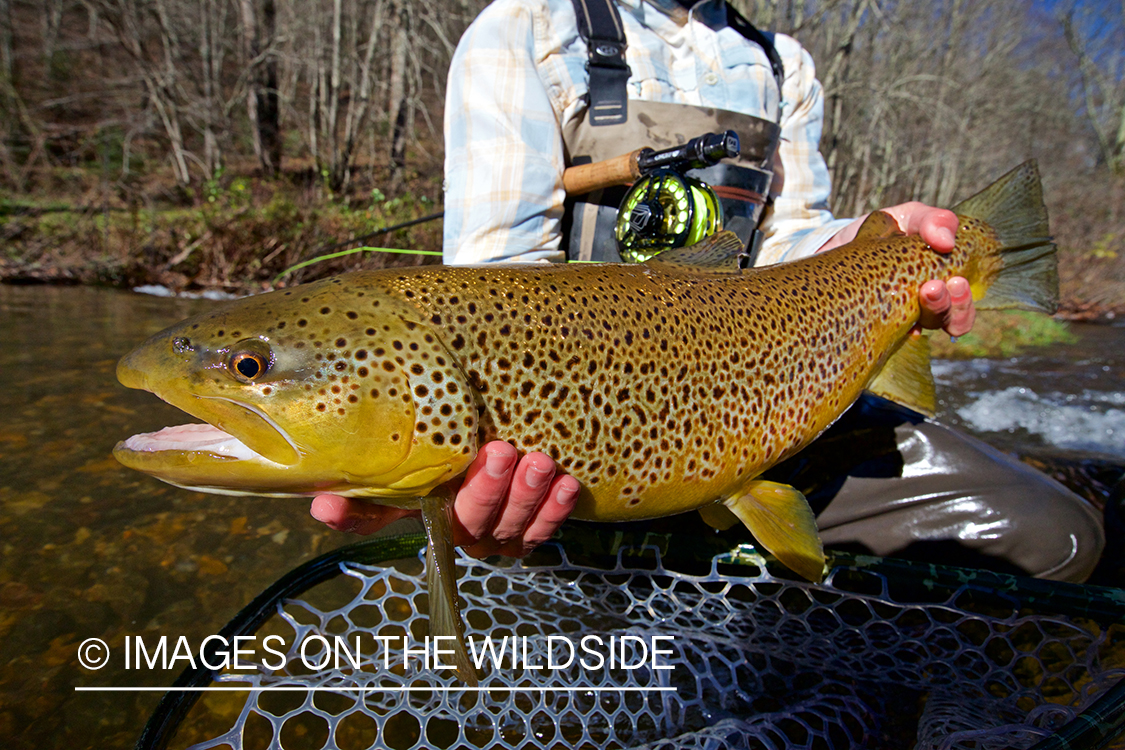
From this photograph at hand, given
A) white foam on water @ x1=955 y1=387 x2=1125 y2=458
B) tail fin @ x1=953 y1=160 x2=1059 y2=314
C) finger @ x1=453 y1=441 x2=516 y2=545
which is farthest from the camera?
white foam on water @ x1=955 y1=387 x2=1125 y2=458

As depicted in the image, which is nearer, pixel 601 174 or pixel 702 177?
pixel 601 174

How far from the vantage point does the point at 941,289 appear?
2.02 meters

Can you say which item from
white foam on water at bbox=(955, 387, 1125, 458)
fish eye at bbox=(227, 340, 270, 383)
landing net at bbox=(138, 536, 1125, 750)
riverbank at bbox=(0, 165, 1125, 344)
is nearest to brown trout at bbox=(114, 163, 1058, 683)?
fish eye at bbox=(227, 340, 270, 383)

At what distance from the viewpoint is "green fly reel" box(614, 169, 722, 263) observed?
219 cm

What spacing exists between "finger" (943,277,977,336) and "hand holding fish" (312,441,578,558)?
154 cm

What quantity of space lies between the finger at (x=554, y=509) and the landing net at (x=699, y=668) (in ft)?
1.55

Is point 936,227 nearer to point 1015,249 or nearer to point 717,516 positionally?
point 1015,249

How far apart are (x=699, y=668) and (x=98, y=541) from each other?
2.56 metres

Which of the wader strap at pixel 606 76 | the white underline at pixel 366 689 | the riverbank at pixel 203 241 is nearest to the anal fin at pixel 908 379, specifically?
the white underline at pixel 366 689

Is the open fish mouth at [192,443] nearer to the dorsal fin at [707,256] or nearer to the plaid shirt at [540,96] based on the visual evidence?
the dorsal fin at [707,256]

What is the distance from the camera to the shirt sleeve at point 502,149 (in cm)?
243

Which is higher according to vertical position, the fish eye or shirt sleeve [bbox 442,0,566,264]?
shirt sleeve [bbox 442,0,566,264]

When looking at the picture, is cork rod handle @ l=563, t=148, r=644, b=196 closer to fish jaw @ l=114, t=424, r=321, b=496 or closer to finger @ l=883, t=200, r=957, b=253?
finger @ l=883, t=200, r=957, b=253

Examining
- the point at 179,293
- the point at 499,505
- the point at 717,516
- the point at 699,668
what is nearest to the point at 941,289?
the point at 717,516
